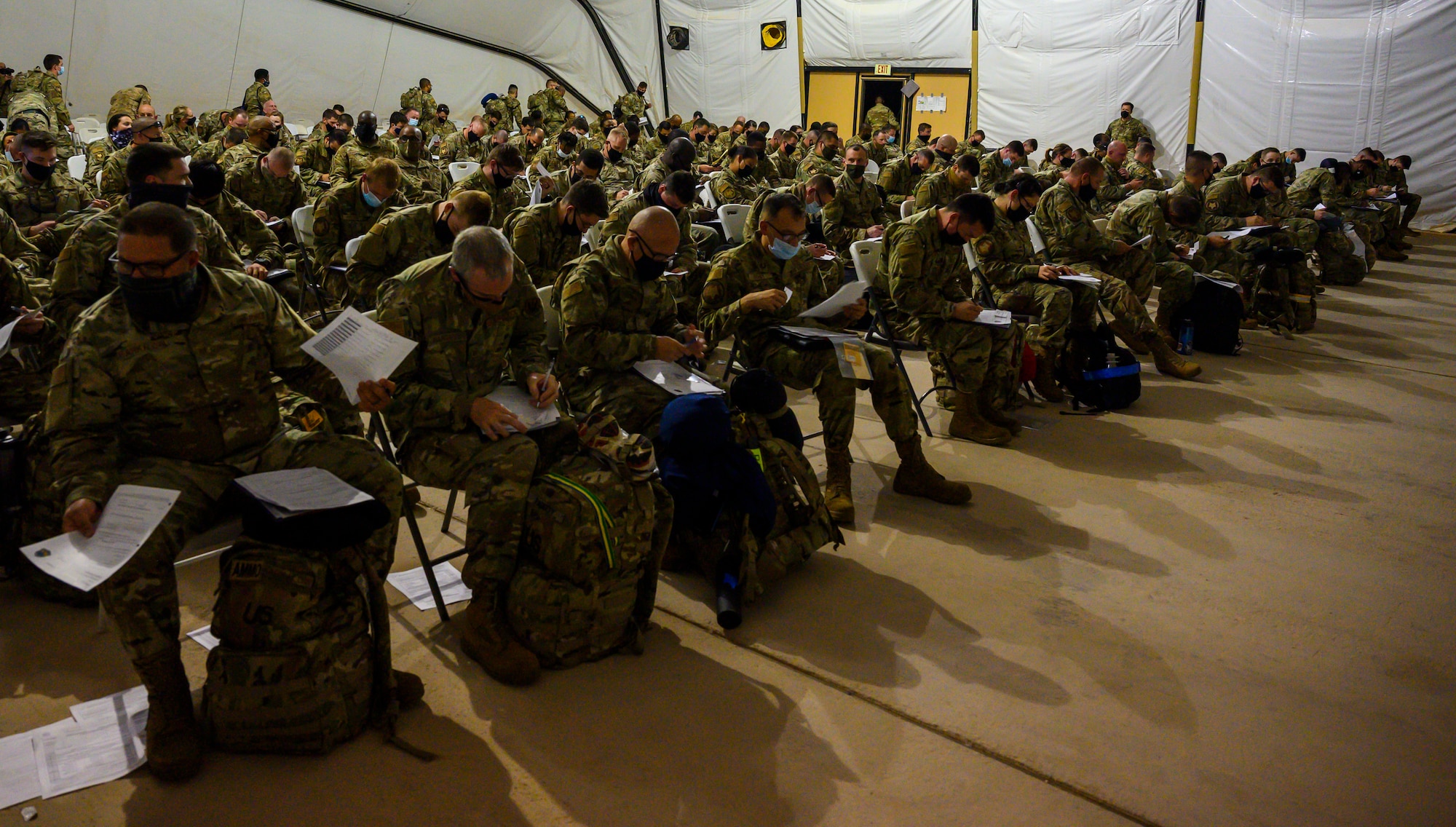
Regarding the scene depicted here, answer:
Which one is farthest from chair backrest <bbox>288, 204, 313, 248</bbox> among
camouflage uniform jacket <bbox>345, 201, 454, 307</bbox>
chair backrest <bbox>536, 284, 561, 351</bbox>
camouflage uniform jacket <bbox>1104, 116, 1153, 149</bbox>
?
camouflage uniform jacket <bbox>1104, 116, 1153, 149</bbox>

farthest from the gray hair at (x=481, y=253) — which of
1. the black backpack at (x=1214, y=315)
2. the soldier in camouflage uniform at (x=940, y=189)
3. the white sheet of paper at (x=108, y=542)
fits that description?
the black backpack at (x=1214, y=315)

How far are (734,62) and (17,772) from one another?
2380 cm

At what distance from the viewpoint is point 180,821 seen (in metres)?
2.23

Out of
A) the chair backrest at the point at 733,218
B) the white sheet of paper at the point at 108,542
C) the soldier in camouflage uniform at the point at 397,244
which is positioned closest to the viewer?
the white sheet of paper at the point at 108,542

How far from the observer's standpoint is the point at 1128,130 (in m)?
18.4

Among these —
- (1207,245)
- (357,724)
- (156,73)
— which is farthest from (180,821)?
(156,73)

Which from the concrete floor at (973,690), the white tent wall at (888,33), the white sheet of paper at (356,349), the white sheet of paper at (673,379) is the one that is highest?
the white tent wall at (888,33)

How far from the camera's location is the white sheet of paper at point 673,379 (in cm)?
368

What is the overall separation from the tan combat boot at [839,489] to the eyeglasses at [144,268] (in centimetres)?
271

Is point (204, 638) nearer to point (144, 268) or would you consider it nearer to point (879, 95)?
point (144, 268)

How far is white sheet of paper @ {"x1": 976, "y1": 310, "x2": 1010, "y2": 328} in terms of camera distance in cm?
517

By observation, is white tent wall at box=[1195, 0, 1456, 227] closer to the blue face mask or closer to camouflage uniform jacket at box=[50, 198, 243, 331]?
the blue face mask

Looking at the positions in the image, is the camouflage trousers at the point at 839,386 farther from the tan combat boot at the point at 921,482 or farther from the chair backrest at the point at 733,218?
the chair backrest at the point at 733,218

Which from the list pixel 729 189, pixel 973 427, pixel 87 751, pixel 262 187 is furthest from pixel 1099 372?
pixel 262 187
